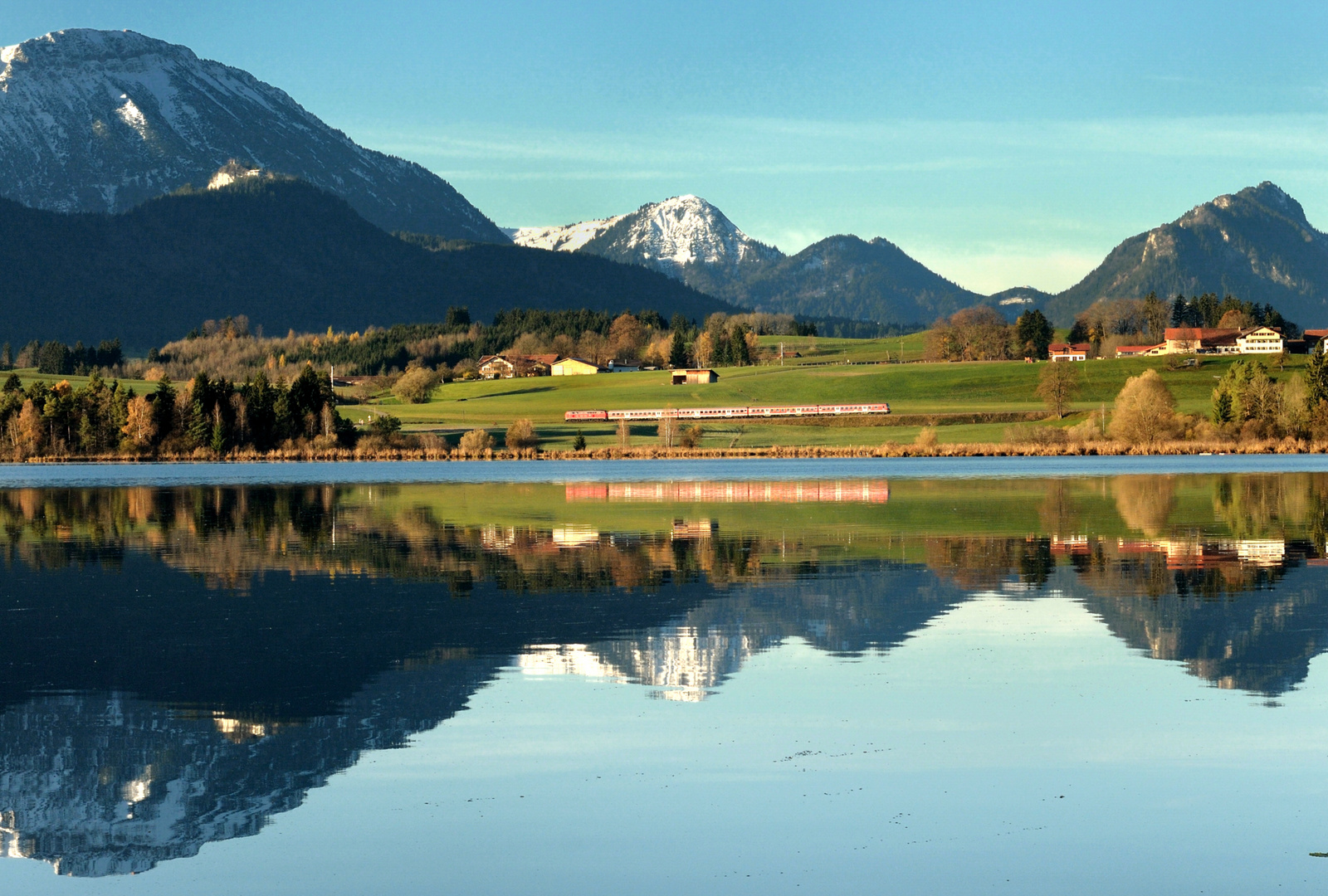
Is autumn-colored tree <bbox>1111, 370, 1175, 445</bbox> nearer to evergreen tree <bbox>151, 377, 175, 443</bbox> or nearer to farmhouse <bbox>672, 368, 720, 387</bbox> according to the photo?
farmhouse <bbox>672, 368, 720, 387</bbox>

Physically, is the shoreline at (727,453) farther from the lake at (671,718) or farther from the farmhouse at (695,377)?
the lake at (671,718)

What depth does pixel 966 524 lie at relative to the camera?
40156 mm

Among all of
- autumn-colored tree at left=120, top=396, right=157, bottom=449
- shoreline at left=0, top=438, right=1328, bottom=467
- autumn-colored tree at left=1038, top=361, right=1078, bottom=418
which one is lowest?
shoreline at left=0, top=438, right=1328, bottom=467

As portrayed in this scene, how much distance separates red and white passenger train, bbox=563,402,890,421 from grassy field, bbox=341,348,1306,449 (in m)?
2.67

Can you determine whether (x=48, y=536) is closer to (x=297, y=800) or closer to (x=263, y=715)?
(x=263, y=715)

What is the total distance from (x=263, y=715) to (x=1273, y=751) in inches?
423

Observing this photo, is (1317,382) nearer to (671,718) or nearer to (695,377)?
(695,377)

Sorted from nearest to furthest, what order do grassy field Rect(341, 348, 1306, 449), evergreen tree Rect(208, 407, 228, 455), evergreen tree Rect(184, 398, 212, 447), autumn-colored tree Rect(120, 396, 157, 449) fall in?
evergreen tree Rect(208, 407, 228, 455), evergreen tree Rect(184, 398, 212, 447), autumn-colored tree Rect(120, 396, 157, 449), grassy field Rect(341, 348, 1306, 449)

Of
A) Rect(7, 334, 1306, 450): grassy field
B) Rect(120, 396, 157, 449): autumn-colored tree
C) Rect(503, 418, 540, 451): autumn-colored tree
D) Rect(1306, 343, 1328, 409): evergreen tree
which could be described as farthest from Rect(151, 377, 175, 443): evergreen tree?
Rect(1306, 343, 1328, 409): evergreen tree

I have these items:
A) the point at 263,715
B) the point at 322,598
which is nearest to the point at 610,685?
the point at 263,715

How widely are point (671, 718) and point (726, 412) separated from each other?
142 metres

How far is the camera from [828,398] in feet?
534

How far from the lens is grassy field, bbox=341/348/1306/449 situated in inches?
5418

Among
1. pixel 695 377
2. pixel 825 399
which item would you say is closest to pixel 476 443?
pixel 825 399
